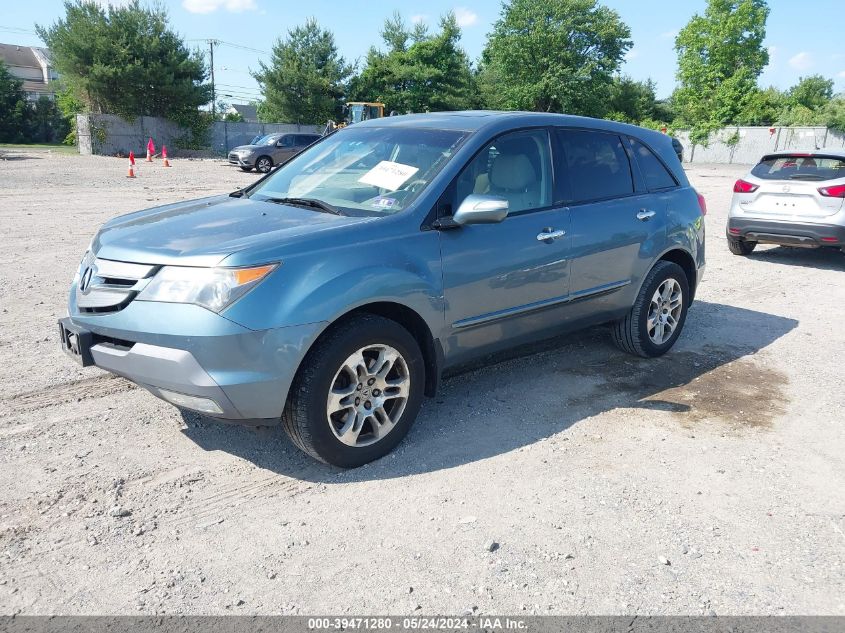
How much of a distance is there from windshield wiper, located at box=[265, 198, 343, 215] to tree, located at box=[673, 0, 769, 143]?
64542 millimetres

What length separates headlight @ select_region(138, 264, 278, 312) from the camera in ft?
10.5

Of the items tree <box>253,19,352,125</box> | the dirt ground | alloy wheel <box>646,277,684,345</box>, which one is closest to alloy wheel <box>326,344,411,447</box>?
the dirt ground

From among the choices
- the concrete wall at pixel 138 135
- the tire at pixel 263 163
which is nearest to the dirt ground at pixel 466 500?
the tire at pixel 263 163

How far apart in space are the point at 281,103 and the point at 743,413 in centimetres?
4690

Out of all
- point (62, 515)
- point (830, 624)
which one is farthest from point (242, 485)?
point (830, 624)

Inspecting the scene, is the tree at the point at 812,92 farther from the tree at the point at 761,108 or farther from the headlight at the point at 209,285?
the headlight at the point at 209,285

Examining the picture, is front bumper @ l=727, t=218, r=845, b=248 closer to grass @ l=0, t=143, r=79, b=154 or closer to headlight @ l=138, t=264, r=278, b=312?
headlight @ l=138, t=264, r=278, b=312

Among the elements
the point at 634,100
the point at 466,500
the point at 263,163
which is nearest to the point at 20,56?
the point at 634,100

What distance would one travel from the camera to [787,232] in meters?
9.87

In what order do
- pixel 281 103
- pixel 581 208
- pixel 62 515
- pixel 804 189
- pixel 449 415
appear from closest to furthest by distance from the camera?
1. pixel 62 515
2. pixel 449 415
3. pixel 581 208
4. pixel 804 189
5. pixel 281 103

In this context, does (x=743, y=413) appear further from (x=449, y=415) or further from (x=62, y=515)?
(x=62, y=515)

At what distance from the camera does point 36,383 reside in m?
4.70

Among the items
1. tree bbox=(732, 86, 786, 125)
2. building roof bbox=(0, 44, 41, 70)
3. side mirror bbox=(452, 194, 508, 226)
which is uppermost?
building roof bbox=(0, 44, 41, 70)

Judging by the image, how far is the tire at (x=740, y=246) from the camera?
35.6 ft
